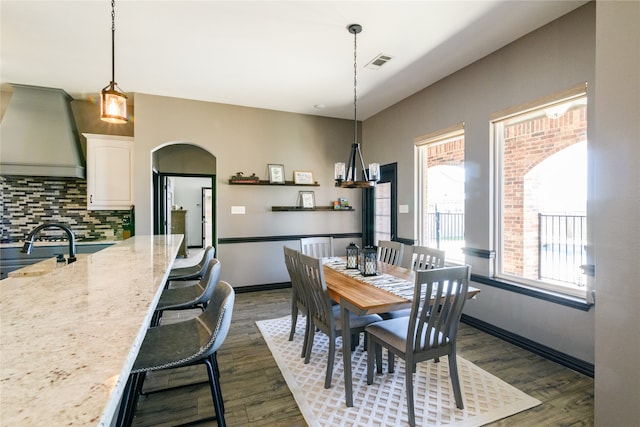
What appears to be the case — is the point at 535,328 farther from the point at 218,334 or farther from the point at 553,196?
the point at 218,334

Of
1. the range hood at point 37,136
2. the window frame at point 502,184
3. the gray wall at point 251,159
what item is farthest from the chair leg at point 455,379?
the range hood at point 37,136

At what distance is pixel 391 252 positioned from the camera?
131 inches

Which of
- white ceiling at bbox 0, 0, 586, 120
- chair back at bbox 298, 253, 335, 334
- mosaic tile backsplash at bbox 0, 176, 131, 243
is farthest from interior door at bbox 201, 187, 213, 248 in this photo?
chair back at bbox 298, 253, 335, 334

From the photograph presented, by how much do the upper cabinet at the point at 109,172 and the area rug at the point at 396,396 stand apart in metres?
3.29

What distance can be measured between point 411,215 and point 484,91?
1794 mm

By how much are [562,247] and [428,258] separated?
115cm

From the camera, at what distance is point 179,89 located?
4.03 m

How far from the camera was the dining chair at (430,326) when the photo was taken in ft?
5.74

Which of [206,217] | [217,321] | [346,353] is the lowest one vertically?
[346,353]

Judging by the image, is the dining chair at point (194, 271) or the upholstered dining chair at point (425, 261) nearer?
the dining chair at point (194, 271)

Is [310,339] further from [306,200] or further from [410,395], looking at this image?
[306,200]

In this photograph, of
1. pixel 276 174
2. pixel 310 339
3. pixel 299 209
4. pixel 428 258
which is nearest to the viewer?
pixel 310 339

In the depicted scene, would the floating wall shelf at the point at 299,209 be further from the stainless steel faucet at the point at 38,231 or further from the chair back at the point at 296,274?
the stainless steel faucet at the point at 38,231

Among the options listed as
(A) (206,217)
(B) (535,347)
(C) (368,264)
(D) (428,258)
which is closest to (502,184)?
(D) (428,258)
